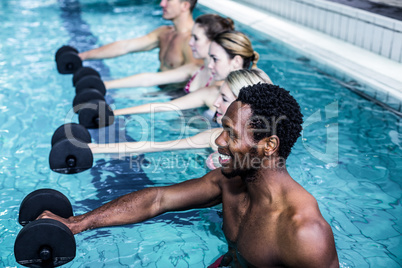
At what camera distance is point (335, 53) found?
570 cm

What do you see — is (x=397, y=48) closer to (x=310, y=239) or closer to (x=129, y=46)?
(x=129, y=46)

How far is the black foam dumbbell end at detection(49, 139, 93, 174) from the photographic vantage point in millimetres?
3457

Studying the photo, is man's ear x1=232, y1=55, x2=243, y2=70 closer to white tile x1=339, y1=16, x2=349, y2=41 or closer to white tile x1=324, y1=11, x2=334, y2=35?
white tile x1=339, y1=16, x2=349, y2=41

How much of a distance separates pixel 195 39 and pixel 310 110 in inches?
52.6

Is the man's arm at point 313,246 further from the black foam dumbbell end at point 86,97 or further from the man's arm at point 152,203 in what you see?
the black foam dumbbell end at point 86,97

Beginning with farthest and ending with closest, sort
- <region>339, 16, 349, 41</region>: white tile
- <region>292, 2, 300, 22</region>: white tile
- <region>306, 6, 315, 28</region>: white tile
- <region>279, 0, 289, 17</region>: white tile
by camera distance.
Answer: <region>279, 0, 289, 17</region>: white tile
<region>292, 2, 300, 22</region>: white tile
<region>306, 6, 315, 28</region>: white tile
<region>339, 16, 349, 41</region>: white tile

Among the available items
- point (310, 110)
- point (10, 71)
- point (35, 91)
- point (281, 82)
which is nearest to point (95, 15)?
point (10, 71)

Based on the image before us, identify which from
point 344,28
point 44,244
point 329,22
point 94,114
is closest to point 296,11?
point 329,22

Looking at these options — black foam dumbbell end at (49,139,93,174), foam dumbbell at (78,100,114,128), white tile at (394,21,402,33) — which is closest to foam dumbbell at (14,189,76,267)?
black foam dumbbell end at (49,139,93,174)

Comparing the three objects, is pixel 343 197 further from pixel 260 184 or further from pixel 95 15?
pixel 95 15

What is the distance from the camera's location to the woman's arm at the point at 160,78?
5.17 metres

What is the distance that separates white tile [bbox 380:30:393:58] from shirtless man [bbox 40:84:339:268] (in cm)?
368

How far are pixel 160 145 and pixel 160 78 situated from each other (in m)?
1.66

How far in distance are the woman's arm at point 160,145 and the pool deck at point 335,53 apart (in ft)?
6.80
